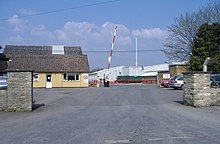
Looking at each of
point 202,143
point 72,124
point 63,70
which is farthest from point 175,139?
point 63,70

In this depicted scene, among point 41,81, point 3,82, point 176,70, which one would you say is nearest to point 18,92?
point 3,82

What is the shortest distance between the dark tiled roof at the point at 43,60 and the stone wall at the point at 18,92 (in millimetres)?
33445

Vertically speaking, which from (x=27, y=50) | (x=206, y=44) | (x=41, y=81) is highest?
(x=27, y=50)

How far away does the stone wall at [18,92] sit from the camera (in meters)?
15.9

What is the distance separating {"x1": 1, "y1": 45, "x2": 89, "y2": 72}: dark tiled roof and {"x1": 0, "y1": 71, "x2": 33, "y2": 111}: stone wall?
3345 cm

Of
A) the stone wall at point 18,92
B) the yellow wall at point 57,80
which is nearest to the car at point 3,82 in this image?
the stone wall at point 18,92

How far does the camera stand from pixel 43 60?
52.8 meters

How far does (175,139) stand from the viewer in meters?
8.52

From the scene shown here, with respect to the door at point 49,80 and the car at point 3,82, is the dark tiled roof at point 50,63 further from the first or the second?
the car at point 3,82

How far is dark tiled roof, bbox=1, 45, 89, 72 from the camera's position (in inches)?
Result: 1987

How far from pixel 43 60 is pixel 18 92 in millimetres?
37442

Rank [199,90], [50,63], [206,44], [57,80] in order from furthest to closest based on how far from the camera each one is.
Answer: [50,63]
[57,80]
[206,44]
[199,90]

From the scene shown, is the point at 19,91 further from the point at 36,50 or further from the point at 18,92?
the point at 36,50

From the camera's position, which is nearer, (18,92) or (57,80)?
(18,92)
